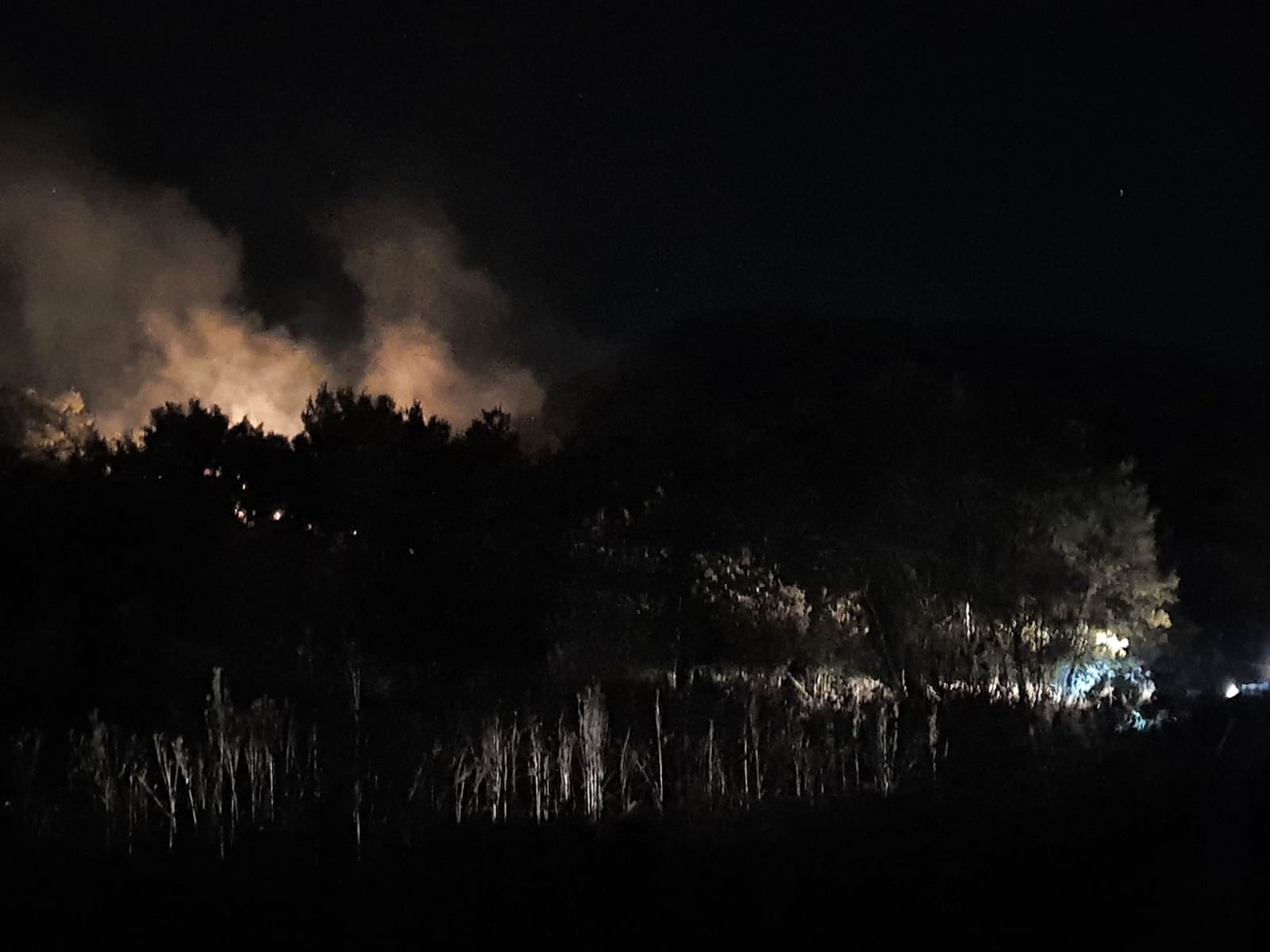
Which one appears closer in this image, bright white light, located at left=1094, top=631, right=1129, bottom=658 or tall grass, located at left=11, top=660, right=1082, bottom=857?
tall grass, located at left=11, top=660, right=1082, bottom=857

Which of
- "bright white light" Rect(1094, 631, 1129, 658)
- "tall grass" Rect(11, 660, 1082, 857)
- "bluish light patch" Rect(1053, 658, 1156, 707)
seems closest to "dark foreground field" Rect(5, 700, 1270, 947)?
"tall grass" Rect(11, 660, 1082, 857)

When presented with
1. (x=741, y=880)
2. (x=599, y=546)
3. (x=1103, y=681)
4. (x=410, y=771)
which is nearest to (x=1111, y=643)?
(x=1103, y=681)

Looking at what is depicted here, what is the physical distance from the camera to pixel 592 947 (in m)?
5.50

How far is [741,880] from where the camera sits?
6.48m

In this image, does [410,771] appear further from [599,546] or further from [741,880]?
[599,546]

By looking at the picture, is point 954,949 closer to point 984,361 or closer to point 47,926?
point 47,926

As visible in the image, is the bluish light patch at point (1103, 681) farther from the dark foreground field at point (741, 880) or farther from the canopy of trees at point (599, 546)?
the dark foreground field at point (741, 880)

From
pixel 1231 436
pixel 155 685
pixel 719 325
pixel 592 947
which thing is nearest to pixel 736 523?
pixel 155 685

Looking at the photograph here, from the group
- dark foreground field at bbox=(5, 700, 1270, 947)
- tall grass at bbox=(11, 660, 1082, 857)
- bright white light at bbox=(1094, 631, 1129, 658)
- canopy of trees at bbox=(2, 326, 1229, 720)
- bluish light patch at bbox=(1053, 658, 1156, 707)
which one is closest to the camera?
dark foreground field at bbox=(5, 700, 1270, 947)

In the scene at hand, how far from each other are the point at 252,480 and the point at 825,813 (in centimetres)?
877

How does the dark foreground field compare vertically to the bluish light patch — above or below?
below

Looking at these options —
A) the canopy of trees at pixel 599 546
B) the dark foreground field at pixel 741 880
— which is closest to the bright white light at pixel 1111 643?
the canopy of trees at pixel 599 546

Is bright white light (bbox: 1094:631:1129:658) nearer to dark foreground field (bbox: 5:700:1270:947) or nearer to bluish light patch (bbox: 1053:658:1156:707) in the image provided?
bluish light patch (bbox: 1053:658:1156:707)

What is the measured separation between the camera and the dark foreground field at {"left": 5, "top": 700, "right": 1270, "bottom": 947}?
571 centimetres
